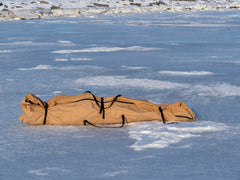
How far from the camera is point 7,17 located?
1227 inches

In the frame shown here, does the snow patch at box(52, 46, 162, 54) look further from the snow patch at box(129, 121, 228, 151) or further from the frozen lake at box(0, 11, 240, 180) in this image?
the snow patch at box(129, 121, 228, 151)

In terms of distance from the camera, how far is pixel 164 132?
4.28 metres

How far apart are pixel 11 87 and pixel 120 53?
187 inches

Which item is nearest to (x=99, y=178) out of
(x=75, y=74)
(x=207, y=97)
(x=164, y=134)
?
(x=164, y=134)

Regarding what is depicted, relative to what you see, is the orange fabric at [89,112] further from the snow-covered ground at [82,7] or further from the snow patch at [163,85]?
the snow-covered ground at [82,7]

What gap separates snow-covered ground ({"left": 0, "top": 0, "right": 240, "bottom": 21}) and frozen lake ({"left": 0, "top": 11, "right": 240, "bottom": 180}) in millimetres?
21967

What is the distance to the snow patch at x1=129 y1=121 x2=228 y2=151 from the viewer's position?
3.94 meters

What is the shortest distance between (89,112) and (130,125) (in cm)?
44

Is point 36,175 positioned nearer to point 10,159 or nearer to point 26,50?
point 10,159

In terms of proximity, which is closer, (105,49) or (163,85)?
(163,85)

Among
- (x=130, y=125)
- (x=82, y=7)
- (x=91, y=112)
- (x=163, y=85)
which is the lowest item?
(x=82, y=7)

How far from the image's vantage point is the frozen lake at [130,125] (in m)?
3.35

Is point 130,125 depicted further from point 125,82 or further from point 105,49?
point 105,49

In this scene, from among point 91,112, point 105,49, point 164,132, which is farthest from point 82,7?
point 164,132
